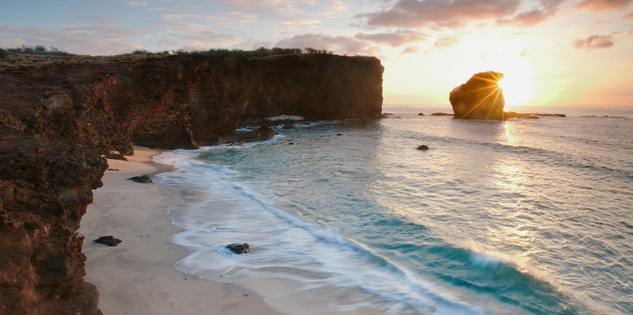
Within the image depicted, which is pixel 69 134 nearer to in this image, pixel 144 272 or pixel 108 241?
pixel 108 241

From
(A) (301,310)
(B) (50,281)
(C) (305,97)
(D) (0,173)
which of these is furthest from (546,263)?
(C) (305,97)

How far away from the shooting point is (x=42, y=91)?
678 centimetres

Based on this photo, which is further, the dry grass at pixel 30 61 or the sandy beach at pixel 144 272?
the dry grass at pixel 30 61

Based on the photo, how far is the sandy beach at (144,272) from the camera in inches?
203

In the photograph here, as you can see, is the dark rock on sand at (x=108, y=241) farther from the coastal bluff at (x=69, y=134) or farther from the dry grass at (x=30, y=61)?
the dry grass at (x=30, y=61)

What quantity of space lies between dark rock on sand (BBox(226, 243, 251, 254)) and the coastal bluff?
2784mm

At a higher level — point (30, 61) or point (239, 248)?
point (30, 61)

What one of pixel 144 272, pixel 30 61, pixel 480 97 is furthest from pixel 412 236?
pixel 480 97

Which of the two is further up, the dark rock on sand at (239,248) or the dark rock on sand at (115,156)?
the dark rock on sand at (115,156)

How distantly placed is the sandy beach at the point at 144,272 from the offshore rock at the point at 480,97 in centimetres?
6041

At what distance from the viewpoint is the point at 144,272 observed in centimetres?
604

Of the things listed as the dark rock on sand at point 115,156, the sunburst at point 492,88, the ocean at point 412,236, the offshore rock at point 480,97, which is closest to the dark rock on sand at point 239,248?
the ocean at point 412,236

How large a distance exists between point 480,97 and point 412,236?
6103 cm

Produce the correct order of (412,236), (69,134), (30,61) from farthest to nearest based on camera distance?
(30,61) → (412,236) → (69,134)
